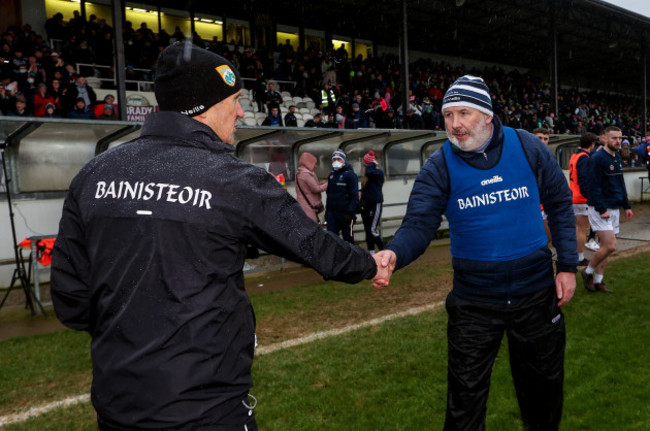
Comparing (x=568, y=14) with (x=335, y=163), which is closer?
(x=335, y=163)

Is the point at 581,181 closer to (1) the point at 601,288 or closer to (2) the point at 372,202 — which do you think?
(1) the point at 601,288

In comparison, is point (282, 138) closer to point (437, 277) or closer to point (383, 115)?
point (437, 277)

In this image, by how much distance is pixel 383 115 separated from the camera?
16453 mm

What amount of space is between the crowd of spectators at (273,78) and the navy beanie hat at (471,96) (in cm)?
961

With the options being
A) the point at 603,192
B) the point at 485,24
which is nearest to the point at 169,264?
the point at 603,192

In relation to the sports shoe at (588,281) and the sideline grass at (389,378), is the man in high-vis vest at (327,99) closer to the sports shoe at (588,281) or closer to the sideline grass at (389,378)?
the sports shoe at (588,281)

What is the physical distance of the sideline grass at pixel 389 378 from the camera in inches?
144

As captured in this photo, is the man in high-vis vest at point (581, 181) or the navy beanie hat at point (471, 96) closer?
the navy beanie hat at point (471, 96)

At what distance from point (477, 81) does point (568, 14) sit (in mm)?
24902

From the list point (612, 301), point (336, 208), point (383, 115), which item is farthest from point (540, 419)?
point (383, 115)

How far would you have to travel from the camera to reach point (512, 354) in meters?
2.66

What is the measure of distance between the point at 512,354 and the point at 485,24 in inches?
1055

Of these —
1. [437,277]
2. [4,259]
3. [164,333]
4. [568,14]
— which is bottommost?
[437,277]

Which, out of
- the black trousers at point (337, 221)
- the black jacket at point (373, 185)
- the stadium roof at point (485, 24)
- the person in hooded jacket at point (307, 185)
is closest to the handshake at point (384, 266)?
the black trousers at point (337, 221)
